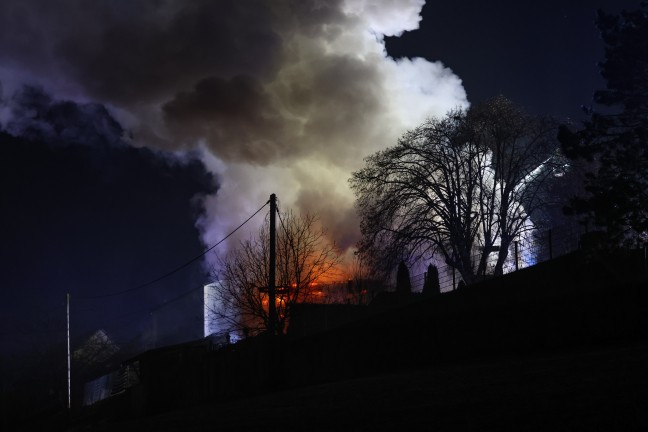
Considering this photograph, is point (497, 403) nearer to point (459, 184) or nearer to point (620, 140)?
A: point (620, 140)

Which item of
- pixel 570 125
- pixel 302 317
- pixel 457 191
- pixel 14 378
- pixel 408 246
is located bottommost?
pixel 14 378

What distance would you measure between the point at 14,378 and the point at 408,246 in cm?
5327

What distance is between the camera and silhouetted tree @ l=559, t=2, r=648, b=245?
17734 millimetres

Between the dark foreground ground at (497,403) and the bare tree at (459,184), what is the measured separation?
863 inches

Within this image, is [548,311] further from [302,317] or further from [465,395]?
[302,317]

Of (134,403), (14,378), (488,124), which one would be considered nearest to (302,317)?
(134,403)

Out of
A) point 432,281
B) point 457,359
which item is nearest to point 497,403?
point 457,359

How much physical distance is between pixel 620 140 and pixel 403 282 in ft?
49.6

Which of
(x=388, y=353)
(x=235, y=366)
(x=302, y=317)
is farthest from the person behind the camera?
(x=302, y=317)

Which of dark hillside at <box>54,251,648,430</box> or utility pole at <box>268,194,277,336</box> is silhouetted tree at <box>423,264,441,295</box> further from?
utility pole at <box>268,194,277,336</box>

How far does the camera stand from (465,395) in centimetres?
982

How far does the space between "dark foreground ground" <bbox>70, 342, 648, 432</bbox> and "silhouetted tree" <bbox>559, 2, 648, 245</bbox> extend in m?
4.78

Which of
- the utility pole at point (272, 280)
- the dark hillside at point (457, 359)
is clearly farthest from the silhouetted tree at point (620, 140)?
the utility pole at point (272, 280)

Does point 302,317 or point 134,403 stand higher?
point 302,317
